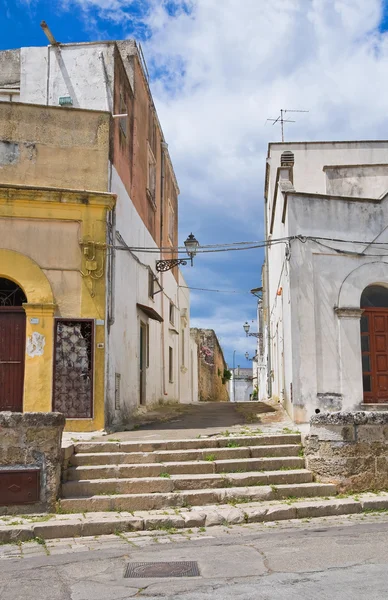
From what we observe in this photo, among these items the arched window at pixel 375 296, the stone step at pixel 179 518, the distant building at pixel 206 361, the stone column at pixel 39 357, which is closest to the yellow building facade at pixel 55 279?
the stone column at pixel 39 357

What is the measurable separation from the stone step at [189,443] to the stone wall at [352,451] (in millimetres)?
844

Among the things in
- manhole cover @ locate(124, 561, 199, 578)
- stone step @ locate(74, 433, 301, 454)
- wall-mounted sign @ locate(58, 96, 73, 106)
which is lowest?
manhole cover @ locate(124, 561, 199, 578)

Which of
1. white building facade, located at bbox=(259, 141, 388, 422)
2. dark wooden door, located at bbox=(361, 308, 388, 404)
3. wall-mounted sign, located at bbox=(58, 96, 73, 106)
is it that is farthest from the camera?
wall-mounted sign, located at bbox=(58, 96, 73, 106)

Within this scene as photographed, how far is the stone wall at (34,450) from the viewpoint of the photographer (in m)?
7.57

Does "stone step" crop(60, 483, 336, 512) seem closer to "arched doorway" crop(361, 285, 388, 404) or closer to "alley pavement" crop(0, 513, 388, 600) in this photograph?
"alley pavement" crop(0, 513, 388, 600)

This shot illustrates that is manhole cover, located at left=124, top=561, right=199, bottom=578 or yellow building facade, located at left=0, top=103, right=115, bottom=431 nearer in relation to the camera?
manhole cover, located at left=124, top=561, right=199, bottom=578

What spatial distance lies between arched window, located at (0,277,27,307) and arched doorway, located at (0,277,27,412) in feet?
0.32

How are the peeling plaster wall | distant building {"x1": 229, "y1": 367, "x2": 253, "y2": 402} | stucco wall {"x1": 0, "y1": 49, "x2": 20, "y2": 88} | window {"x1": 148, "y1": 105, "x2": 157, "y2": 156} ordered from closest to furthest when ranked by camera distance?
the peeling plaster wall → stucco wall {"x1": 0, "y1": 49, "x2": 20, "y2": 88} → window {"x1": 148, "y1": 105, "x2": 157, "y2": 156} → distant building {"x1": 229, "y1": 367, "x2": 253, "y2": 402}

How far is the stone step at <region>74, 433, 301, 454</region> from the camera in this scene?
29.3ft

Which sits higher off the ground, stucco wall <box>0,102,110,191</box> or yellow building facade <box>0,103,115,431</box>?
stucco wall <box>0,102,110,191</box>

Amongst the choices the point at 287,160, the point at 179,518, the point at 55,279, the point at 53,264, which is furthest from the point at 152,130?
the point at 179,518

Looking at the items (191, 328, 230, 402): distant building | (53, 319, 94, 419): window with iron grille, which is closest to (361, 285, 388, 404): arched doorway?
(53, 319, 94, 419): window with iron grille

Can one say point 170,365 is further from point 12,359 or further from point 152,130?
point 12,359

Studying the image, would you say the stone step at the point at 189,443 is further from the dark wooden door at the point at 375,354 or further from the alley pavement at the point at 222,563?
the dark wooden door at the point at 375,354
